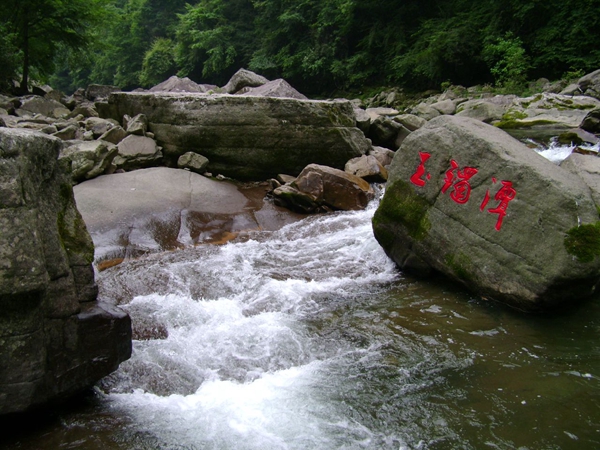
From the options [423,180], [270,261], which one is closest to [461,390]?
[423,180]

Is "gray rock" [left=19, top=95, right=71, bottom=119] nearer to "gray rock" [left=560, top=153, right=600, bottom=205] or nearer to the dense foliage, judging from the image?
the dense foliage

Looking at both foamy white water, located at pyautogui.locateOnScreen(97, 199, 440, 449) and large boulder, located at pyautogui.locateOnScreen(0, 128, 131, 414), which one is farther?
foamy white water, located at pyautogui.locateOnScreen(97, 199, 440, 449)

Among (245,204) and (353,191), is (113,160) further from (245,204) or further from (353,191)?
(353,191)

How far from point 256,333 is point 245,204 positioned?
4.21 metres

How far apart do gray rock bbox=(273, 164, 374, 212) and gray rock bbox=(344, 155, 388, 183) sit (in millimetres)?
1055

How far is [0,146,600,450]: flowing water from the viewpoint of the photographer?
303 cm

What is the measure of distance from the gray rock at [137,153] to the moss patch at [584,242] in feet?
23.1

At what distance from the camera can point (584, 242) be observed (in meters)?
4.27

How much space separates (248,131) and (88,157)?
2.91 m

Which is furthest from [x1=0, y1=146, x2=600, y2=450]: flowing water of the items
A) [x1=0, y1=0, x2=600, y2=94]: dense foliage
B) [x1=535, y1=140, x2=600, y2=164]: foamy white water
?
[x1=0, y1=0, x2=600, y2=94]: dense foliage

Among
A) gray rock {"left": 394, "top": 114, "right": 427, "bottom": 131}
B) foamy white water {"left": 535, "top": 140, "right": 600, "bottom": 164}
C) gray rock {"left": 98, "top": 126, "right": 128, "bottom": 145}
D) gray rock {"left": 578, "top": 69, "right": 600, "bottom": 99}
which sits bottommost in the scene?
gray rock {"left": 98, "top": 126, "right": 128, "bottom": 145}

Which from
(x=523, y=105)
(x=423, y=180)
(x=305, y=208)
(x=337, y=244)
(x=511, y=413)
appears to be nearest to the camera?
(x=511, y=413)

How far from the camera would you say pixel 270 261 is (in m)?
6.18

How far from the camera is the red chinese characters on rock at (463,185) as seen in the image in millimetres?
4812
